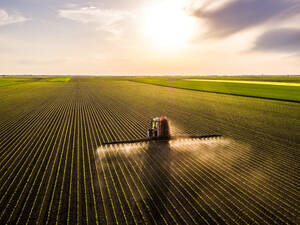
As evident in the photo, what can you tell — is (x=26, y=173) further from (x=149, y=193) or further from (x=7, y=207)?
(x=149, y=193)

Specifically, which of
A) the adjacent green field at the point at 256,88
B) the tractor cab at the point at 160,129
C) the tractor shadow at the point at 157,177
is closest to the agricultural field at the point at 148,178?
the tractor shadow at the point at 157,177

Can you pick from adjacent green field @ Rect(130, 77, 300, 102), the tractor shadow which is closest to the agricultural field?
the tractor shadow

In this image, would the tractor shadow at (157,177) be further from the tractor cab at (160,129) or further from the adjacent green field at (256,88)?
the adjacent green field at (256,88)

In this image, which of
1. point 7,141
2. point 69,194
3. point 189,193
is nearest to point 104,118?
point 7,141

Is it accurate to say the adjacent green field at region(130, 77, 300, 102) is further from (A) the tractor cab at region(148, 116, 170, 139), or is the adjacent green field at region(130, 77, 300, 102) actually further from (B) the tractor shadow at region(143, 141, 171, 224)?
(B) the tractor shadow at region(143, 141, 171, 224)

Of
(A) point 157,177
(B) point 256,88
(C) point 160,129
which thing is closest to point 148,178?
(A) point 157,177
